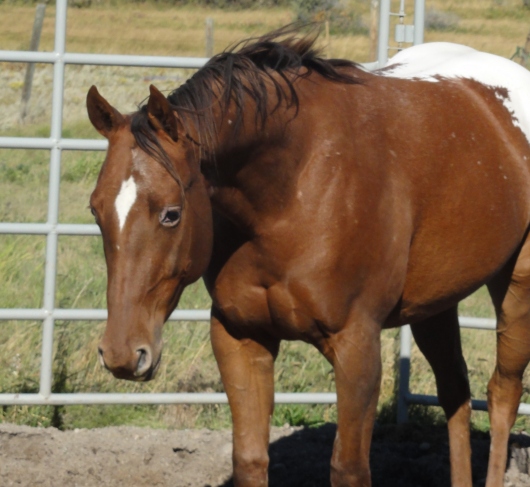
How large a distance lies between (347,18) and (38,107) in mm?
3578

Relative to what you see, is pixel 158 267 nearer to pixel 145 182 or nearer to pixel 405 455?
pixel 145 182

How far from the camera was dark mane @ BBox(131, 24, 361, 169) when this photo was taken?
2463 millimetres

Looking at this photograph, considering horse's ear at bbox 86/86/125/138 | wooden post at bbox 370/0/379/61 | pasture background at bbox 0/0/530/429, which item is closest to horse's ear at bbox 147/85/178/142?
horse's ear at bbox 86/86/125/138

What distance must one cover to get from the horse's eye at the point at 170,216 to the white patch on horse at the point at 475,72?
1.26m

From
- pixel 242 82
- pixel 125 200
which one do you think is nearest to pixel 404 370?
pixel 242 82

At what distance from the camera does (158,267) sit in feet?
7.69

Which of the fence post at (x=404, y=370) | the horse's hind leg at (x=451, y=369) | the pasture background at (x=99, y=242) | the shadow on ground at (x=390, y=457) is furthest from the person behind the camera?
the pasture background at (x=99, y=242)

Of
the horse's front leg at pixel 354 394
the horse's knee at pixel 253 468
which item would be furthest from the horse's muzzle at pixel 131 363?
the horse's knee at pixel 253 468

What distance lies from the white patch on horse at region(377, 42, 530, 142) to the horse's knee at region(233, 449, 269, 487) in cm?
141

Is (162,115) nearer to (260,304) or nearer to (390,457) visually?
(260,304)

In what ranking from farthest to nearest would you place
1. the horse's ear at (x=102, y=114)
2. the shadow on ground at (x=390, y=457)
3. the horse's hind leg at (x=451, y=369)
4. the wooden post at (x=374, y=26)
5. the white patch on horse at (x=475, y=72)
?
the wooden post at (x=374, y=26) → the shadow on ground at (x=390, y=457) → the horse's hind leg at (x=451, y=369) → the white patch on horse at (x=475, y=72) → the horse's ear at (x=102, y=114)

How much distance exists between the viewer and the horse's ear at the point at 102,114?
7.89ft

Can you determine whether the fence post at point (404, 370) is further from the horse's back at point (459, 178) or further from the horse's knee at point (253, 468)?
the horse's knee at point (253, 468)

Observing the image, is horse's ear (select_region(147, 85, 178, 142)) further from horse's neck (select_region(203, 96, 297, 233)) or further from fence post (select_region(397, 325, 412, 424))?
fence post (select_region(397, 325, 412, 424))
